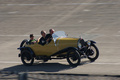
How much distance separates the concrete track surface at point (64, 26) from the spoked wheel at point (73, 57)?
213 mm

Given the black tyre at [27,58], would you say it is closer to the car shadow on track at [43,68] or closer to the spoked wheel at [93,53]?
the car shadow on track at [43,68]

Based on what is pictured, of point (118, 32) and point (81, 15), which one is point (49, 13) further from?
point (118, 32)

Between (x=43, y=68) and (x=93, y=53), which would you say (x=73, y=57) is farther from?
(x=43, y=68)

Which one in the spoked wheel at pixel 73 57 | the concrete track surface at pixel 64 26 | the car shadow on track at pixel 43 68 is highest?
the concrete track surface at pixel 64 26

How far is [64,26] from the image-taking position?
23.7 metres

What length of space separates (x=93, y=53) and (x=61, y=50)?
4.43 ft

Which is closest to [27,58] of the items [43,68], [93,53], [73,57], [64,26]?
[43,68]

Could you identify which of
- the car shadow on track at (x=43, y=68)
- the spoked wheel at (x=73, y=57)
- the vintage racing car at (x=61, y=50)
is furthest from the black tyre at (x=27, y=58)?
the spoked wheel at (x=73, y=57)

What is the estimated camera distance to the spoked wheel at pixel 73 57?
12.5 meters

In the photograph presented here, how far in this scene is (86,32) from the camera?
70.6 ft

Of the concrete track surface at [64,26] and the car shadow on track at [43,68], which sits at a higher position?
the concrete track surface at [64,26]

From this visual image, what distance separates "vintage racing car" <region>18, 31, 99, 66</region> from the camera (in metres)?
12.7

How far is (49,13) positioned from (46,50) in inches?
581

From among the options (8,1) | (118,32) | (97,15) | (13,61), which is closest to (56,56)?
(13,61)
